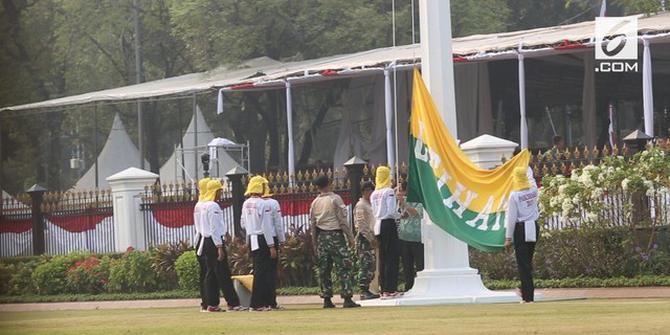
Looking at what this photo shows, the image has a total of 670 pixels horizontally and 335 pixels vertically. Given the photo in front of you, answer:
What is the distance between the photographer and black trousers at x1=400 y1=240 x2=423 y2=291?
22562 millimetres

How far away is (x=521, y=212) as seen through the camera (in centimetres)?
1923

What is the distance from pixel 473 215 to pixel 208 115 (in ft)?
109

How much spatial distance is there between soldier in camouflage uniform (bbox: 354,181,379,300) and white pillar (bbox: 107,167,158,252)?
1046 centimetres

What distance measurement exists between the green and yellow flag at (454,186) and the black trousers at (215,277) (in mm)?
2681

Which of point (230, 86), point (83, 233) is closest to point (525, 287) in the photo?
point (83, 233)

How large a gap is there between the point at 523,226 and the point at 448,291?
1.47 m

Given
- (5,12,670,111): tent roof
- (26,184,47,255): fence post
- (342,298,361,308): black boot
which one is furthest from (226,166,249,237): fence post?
(342,298,361,308): black boot

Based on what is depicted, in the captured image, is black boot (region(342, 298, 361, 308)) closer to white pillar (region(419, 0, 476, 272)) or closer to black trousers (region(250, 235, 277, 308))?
black trousers (region(250, 235, 277, 308))

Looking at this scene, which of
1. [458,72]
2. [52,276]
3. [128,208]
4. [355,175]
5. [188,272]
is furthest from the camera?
[458,72]

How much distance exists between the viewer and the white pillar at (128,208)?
102 feet

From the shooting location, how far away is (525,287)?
19.2 metres

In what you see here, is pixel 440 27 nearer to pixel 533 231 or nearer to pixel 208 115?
pixel 533 231

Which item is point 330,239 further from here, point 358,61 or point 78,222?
point 358,61

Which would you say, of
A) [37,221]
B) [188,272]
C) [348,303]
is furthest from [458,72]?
[348,303]
